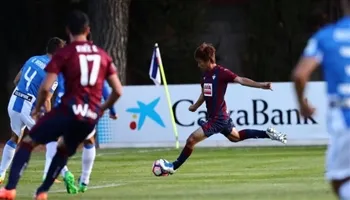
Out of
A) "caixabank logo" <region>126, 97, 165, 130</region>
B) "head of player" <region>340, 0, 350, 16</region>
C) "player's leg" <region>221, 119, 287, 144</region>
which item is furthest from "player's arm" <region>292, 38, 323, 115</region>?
"caixabank logo" <region>126, 97, 165, 130</region>

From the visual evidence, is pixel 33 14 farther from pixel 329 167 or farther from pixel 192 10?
pixel 329 167

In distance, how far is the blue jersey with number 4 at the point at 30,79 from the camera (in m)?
14.9

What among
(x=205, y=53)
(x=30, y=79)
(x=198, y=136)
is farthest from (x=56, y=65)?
(x=198, y=136)

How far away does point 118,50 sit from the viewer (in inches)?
1153

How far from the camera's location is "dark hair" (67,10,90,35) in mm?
11125

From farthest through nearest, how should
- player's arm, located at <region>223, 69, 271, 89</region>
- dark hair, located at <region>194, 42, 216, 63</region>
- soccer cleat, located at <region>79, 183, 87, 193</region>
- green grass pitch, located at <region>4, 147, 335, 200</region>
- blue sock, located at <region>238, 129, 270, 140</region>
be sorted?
blue sock, located at <region>238, 129, 270, 140</region>, dark hair, located at <region>194, 42, 216, 63</region>, player's arm, located at <region>223, 69, 271, 89</region>, soccer cleat, located at <region>79, 183, 87, 193</region>, green grass pitch, located at <region>4, 147, 335, 200</region>

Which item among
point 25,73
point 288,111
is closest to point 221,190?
point 25,73

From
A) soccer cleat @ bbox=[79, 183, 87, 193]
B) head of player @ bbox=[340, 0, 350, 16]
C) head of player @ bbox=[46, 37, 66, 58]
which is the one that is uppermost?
head of player @ bbox=[340, 0, 350, 16]

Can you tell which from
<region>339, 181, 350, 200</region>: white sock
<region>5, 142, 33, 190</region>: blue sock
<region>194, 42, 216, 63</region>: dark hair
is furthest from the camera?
<region>194, 42, 216, 63</region>: dark hair

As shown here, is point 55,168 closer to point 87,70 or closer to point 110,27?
point 87,70

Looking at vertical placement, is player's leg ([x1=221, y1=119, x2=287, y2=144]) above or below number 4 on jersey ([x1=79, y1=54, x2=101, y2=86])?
below

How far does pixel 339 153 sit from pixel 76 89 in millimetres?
3682

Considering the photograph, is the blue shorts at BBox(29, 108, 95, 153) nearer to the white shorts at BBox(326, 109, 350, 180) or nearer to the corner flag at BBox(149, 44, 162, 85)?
the white shorts at BBox(326, 109, 350, 180)

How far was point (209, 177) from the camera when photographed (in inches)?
629
